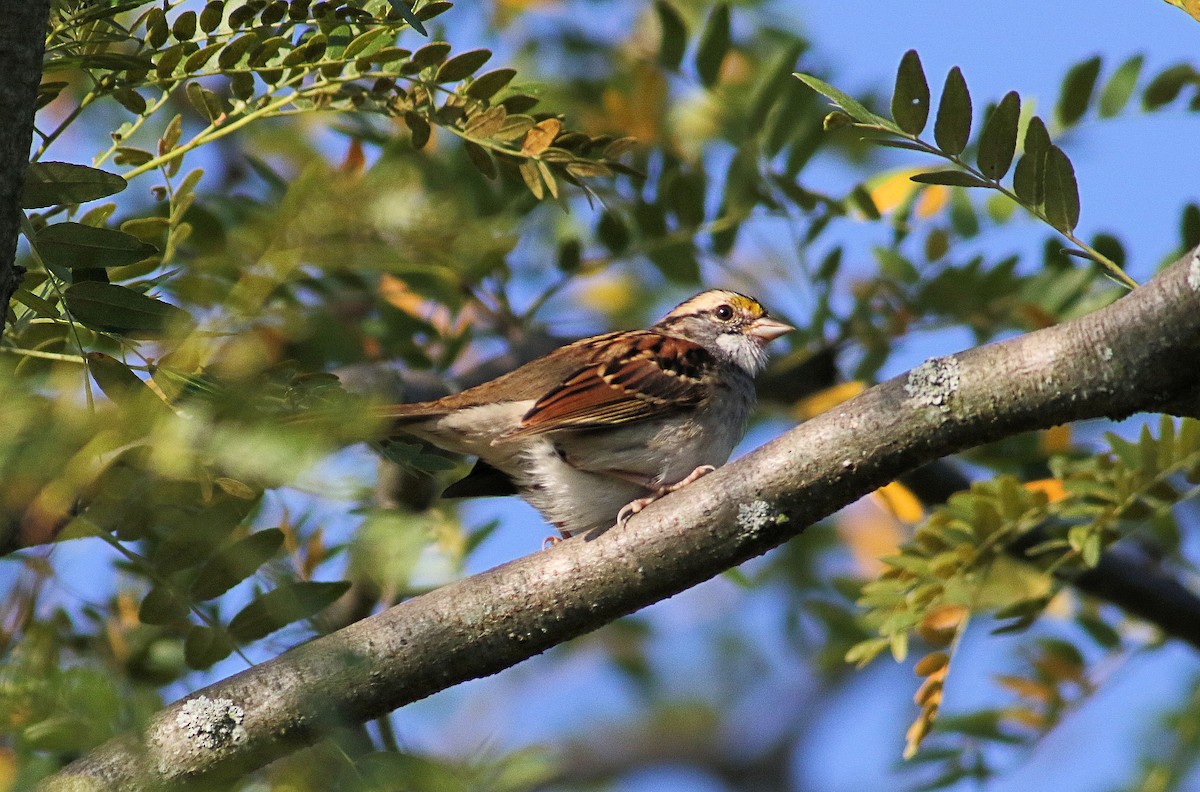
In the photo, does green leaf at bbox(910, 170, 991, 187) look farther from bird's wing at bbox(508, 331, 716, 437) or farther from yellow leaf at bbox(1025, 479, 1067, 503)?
bird's wing at bbox(508, 331, 716, 437)

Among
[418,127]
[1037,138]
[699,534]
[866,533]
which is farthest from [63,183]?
[866,533]

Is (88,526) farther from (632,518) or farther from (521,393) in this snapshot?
(521,393)

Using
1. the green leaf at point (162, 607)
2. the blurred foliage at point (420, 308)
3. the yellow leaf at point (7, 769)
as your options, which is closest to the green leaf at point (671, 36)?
the blurred foliage at point (420, 308)

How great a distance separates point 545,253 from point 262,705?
2.41 metres

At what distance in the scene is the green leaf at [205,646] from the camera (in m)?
2.67

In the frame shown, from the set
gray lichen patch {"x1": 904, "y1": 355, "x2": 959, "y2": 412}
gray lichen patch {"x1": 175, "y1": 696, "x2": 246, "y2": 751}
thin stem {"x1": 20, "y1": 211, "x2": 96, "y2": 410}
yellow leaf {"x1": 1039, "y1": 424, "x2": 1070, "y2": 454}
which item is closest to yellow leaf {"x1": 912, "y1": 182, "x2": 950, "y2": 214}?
yellow leaf {"x1": 1039, "y1": 424, "x2": 1070, "y2": 454}

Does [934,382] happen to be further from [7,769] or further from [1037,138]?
[7,769]

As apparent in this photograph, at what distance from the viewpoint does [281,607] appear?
1804 millimetres

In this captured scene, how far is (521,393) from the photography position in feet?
13.3

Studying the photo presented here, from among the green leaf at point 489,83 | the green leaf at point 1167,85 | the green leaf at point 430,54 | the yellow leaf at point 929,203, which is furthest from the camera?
the yellow leaf at point 929,203

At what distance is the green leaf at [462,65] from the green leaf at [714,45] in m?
1.64

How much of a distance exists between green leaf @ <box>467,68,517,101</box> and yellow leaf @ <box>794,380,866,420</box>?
5.86 feet

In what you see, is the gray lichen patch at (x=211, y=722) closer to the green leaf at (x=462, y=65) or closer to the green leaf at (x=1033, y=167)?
the green leaf at (x=462, y=65)

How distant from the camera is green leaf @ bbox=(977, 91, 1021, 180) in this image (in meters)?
2.49
